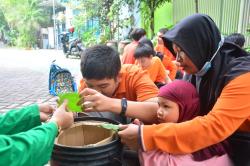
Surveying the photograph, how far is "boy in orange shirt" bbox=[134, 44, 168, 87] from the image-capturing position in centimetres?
461

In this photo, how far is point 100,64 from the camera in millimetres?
2322

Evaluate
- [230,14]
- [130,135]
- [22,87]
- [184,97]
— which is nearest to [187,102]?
[184,97]

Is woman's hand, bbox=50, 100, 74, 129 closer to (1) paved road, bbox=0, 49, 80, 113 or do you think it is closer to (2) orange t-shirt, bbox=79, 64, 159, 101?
(2) orange t-shirt, bbox=79, 64, 159, 101

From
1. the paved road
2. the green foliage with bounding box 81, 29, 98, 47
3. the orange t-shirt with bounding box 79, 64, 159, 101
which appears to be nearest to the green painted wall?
the green foliage with bounding box 81, 29, 98, 47

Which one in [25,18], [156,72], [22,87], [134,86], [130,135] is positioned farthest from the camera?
[25,18]

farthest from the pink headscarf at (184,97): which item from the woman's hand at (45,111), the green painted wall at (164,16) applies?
the green painted wall at (164,16)

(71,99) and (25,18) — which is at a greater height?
(25,18)

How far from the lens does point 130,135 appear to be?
5.91 feet

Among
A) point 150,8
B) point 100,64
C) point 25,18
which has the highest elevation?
point 25,18

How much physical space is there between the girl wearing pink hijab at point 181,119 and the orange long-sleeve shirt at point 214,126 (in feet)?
0.27

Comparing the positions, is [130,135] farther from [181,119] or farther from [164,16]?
[164,16]

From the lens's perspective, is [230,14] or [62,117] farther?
[230,14]

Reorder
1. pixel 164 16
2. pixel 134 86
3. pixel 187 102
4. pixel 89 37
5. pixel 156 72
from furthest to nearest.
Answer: pixel 89 37 < pixel 164 16 < pixel 156 72 < pixel 134 86 < pixel 187 102

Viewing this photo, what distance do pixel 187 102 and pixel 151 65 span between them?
2.76 metres
